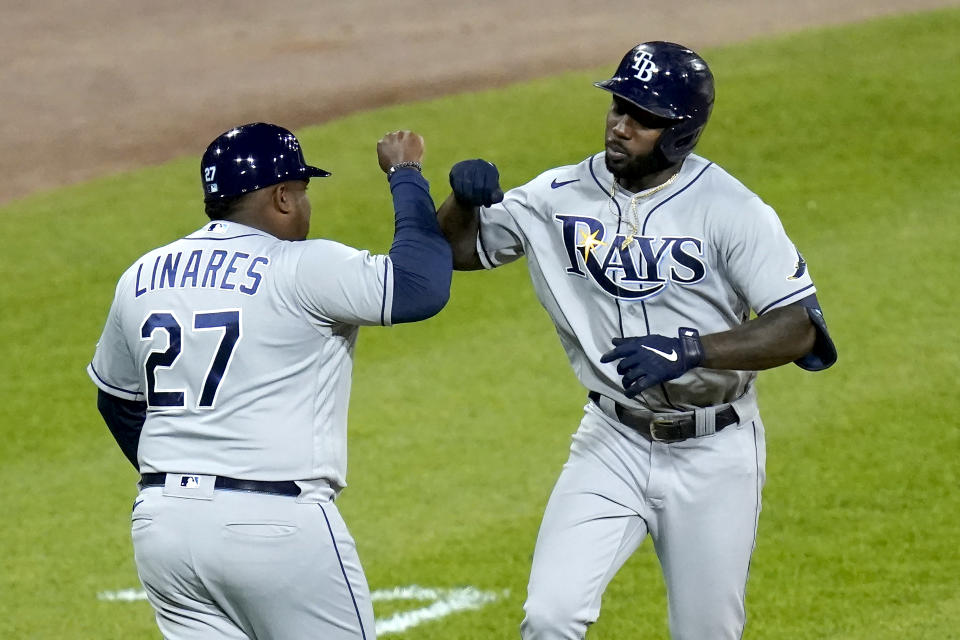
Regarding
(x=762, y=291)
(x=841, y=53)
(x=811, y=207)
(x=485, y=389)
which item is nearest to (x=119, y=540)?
(x=485, y=389)

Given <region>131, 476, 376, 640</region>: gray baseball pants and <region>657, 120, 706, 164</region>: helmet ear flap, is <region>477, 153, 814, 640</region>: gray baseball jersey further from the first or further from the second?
<region>131, 476, 376, 640</region>: gray baseball pants

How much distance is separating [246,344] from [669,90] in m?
1.46

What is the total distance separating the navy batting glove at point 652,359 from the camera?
3.77m

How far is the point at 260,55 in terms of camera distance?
1423 centimetres

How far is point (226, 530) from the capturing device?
349 centimetres

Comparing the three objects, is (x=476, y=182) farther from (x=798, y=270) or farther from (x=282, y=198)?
(x=798, y=270)

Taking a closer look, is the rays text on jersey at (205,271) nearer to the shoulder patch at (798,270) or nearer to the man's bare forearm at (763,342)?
the man's bare forearm at (763,342)

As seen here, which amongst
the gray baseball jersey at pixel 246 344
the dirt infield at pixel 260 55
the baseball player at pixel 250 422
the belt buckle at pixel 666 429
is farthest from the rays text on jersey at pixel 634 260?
the dirt infield at pixel 260 55

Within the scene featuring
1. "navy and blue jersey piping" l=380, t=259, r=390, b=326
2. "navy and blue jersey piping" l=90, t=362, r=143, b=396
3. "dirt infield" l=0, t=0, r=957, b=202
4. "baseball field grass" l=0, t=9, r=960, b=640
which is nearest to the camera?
"navy and blue jersey piping" l=380, t=259, r=390, b=326

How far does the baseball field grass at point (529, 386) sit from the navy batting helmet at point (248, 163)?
7.15 feet

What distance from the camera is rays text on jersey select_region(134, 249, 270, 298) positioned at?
3.55 metres

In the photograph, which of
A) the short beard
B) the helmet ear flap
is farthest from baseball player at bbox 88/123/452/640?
the helmet ear flap

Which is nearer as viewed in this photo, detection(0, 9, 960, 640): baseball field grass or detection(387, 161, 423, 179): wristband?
detection(387, 161, 423, 179): wristband

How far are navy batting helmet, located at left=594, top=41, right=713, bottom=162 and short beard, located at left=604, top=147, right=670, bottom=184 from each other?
24mm
